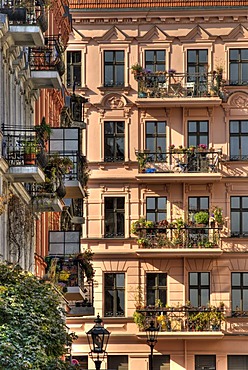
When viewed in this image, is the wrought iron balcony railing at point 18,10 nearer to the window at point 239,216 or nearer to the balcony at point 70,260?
the balcony at point 70,260

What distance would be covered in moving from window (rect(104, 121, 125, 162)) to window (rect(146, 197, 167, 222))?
6.93 feet

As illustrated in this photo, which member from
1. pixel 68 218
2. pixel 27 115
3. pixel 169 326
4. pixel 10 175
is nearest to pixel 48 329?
pixel 10 175

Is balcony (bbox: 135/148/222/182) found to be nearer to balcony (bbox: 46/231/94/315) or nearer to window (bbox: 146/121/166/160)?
window (bbox: 146/121/166/160)

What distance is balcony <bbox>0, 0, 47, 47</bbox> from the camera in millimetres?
32281

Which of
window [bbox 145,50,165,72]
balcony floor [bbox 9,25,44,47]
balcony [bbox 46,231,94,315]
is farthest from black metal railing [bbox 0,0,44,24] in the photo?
window [bbox 145,50,165,72]

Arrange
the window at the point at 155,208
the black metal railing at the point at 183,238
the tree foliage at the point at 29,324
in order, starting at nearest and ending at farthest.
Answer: the tree foliage at the point at 29,324
the black metal railing at the point at 183,238
the window at the point at 155,208

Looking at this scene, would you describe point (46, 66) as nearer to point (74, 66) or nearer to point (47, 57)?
point (47, 57)

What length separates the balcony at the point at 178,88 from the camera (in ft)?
205

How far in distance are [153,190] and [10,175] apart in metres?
29.8

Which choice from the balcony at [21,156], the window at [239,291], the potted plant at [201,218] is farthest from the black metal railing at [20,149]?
the window at [239,291]

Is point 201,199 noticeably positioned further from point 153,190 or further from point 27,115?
point 27,115

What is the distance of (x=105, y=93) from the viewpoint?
63.7m

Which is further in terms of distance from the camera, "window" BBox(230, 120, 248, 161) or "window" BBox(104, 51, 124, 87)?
"window" BBox(104, 51, 124, 87)

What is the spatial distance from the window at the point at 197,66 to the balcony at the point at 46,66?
24.1m
